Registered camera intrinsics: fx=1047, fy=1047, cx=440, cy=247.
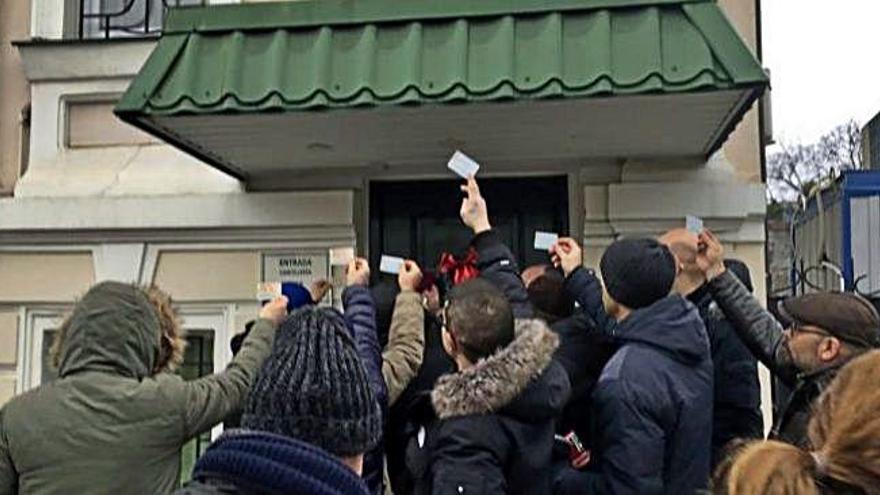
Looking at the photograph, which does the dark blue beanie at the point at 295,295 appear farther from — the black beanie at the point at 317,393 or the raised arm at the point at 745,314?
the black beanie at the point at 317,393

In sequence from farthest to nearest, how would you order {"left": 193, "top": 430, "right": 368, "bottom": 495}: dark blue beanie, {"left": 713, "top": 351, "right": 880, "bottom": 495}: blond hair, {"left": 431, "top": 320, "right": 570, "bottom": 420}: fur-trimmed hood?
1. {"left": 431, "top": 320, "right": 570, "bottom": 420}: fur-trimmed hood
2. {"left": 193, "top": 430, "right": 368, "bottom": 495}: dark blue beanie
3. {"left": 713, "top": 351, "right": 880, "bottom": 495}: blond hair

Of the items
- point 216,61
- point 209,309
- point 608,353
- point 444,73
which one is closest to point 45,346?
point 209,309

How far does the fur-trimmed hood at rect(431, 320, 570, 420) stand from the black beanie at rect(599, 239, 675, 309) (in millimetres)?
464

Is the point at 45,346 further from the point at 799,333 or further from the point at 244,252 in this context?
the point at 799,333

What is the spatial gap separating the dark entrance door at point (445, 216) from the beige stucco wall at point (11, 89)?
6.79 ft

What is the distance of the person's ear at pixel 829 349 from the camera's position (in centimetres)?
312

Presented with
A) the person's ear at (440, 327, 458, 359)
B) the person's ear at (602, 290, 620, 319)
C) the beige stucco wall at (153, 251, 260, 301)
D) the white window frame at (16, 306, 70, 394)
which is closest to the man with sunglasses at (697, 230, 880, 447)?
the person's ear at (602, 290, 620, 319)

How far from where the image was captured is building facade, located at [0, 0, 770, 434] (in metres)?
5.16

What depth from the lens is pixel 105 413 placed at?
2.75m

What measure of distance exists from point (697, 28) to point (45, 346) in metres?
3.84

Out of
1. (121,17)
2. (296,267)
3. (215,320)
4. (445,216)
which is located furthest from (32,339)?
(445,216)

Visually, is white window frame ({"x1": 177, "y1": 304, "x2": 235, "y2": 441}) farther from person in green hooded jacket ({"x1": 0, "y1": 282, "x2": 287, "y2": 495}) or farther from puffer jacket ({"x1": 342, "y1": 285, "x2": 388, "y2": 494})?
person in green hooded jacket ({"x1": 0, "y1": 282, "x2": 287, "y2": 495})

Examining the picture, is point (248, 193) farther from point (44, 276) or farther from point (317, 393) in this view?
point (317, 393)

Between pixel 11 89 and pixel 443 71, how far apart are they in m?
2.99
